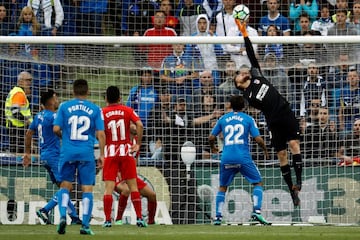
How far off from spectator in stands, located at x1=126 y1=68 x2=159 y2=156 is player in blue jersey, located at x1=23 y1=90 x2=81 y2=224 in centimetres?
188

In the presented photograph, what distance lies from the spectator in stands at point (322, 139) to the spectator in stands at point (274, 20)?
2.31m

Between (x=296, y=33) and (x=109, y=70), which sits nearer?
(x=109, y=70)

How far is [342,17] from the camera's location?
20.9 meters

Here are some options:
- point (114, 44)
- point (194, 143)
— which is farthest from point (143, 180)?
point (114, 44)

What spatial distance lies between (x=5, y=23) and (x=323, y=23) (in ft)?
21.2

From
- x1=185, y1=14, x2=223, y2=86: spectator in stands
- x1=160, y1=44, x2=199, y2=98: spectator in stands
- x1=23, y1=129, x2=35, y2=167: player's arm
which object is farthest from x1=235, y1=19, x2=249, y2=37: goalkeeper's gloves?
x1=23, y1=129, x2=35, y2=167: player's arm

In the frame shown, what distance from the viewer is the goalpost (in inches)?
766

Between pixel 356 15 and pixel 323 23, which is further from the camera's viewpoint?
pixel 323 23

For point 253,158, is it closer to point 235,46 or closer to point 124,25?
point 235,46

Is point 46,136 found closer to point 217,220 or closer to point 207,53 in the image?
point 217,220

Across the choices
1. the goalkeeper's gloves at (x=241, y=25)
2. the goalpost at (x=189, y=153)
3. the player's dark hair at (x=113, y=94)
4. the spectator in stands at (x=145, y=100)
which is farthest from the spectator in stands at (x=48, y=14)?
the goalkeeper's gloves at (x=241, y=25)

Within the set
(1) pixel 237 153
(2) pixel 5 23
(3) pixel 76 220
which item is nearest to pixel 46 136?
(3) pixel 76 220

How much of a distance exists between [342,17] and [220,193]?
476 cm

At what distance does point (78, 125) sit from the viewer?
48.2 ft
